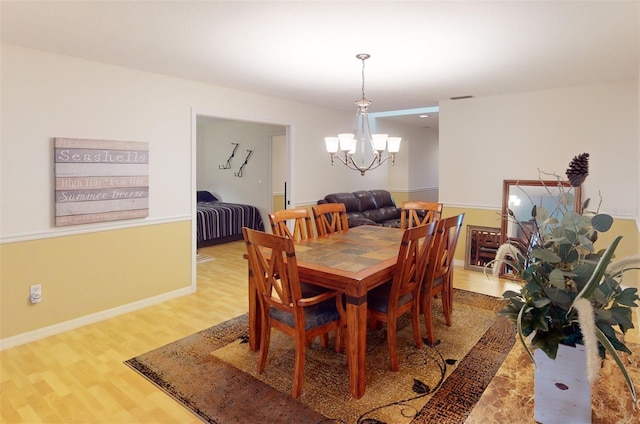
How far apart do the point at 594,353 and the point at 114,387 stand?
2558 millimetres

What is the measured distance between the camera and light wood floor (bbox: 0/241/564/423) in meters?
2.14

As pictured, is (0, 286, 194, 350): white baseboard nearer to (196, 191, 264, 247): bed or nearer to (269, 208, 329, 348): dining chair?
(269, 208, 329, 348): dining chair

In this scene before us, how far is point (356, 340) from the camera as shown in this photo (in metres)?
2.21

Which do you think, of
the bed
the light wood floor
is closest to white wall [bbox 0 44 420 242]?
the light wood floor

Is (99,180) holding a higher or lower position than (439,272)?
higher

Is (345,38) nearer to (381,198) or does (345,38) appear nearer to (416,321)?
(416,321)

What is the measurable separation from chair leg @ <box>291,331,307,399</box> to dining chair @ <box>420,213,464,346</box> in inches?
43.3

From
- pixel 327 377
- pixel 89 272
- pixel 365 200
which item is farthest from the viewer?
pixel 365 200

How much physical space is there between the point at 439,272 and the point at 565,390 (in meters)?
2.12

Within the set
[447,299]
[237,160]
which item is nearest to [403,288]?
[447,299]

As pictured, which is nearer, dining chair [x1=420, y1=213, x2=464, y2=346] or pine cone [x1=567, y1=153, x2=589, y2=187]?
pine cone [x1=567, y1=153, x2=589, y2=187]

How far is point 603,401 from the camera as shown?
1006 mm

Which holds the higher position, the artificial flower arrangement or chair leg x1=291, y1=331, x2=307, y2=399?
the artificial flower arrangement

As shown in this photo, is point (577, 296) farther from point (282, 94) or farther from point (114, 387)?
point (282, 94)
